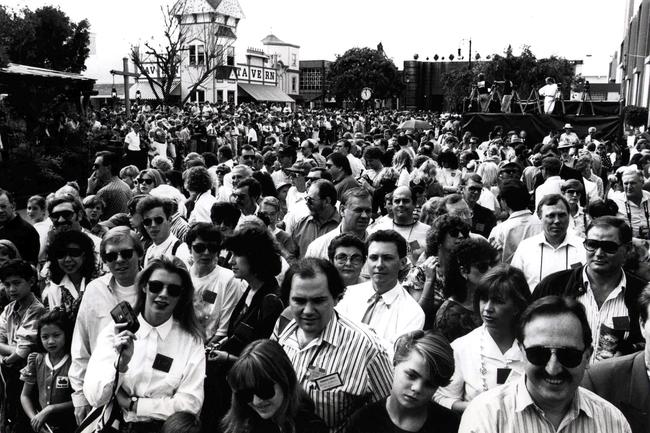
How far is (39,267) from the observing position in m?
6.03

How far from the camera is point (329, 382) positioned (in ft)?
9.58

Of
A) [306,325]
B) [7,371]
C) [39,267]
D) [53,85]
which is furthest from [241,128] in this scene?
[306,325]

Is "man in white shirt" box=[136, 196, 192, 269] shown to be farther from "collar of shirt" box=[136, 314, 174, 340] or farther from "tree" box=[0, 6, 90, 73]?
"tree" box=[0, 6, 90, 73]

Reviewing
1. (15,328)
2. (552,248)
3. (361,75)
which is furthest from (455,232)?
(361,75)

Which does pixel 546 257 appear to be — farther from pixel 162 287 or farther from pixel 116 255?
pixel 116 255

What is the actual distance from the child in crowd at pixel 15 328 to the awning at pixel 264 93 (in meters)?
71.5

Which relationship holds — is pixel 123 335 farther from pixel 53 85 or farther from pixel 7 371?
pixel 53 85

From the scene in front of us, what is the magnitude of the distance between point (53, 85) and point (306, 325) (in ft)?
46.8

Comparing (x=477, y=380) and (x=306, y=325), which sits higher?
(x=306, y=325)

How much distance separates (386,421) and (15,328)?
10.3 ft

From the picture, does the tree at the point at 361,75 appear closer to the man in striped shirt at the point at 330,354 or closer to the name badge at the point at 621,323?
the name badge at the point at 621,323

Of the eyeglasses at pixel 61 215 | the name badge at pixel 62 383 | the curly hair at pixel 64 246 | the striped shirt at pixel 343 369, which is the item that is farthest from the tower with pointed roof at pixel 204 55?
the striped shirt at pixel 343 369

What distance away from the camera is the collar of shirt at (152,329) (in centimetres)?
314

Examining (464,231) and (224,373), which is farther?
(464,231)
